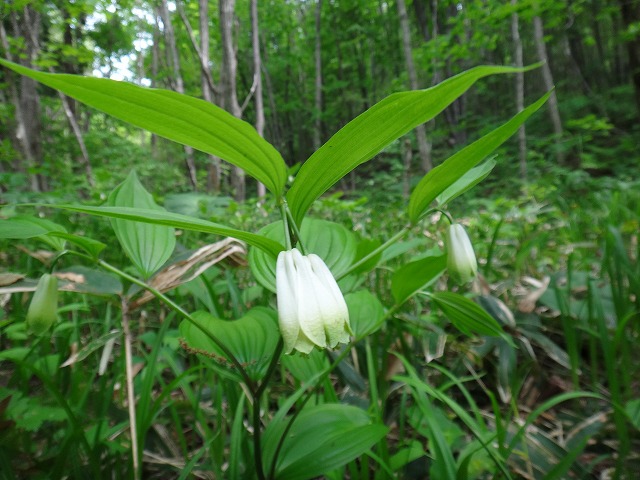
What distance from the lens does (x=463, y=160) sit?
0.55m

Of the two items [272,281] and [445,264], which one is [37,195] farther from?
[445,264]

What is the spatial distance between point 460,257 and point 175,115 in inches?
21.8

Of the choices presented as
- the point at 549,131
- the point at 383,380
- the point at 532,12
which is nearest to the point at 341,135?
the point at 383,380

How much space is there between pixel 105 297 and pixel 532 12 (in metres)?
6.31

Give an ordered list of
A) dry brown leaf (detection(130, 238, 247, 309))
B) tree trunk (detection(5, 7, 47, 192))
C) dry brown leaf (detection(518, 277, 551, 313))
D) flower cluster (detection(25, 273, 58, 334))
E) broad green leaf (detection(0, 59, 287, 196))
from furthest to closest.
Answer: tree trunk (detection(5, 7, 47, 192)) → dry brown leaf (detection(518, 277, 551, 313)) → dry brown leaf (detection(130, 238, 247, 309)) → flower cluster (detection(25, 273, 58, 334)) → broad green leaf (detection(0, 59, 287, 196))

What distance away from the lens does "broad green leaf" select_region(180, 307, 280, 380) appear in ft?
2.23

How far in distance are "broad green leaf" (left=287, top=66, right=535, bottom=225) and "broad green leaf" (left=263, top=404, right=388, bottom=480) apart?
0.50m

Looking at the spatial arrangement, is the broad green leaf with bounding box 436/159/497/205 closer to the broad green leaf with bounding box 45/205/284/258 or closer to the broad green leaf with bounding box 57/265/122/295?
the broad green leaf with bounding box 45/205/284/258

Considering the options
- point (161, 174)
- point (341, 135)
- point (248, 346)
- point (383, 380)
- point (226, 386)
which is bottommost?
point (383, 380)

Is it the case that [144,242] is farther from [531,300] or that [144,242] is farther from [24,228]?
[531,300]

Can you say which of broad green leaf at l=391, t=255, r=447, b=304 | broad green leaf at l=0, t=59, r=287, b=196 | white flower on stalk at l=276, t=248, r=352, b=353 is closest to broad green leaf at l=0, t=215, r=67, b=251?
broad green leaf at l=0, t=59, r=287, b=196

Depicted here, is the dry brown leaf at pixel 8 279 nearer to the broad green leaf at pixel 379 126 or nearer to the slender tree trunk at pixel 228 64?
the broad green leaf at pixel 379 126

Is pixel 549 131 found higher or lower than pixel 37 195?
higher

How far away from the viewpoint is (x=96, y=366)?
3.94 feet
